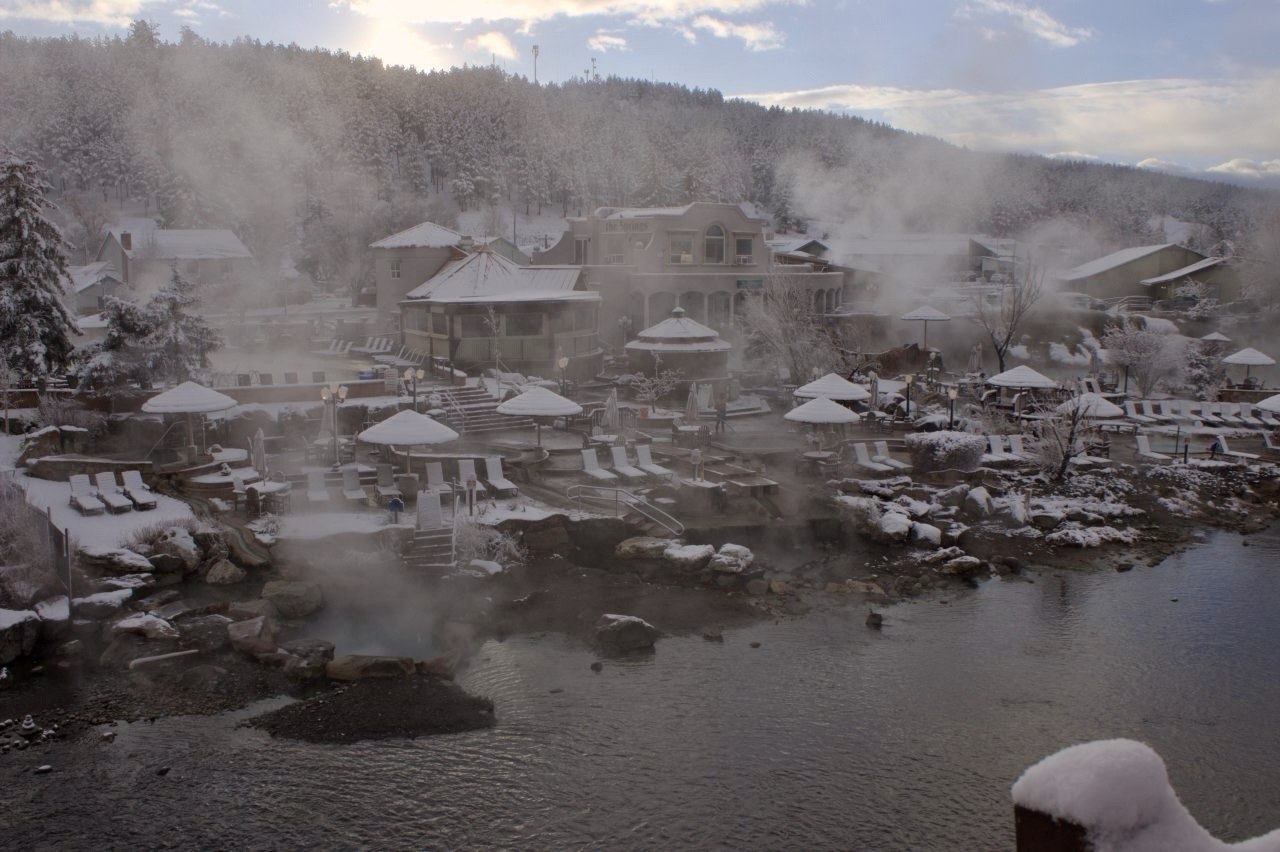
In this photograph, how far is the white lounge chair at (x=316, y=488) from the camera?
1917cm

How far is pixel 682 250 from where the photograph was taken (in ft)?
138

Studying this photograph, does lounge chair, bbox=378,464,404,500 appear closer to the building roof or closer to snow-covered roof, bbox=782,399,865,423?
snow-covered roof, bbox=782,399,865,423

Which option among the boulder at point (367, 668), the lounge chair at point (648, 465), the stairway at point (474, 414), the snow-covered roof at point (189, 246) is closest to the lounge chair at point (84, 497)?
the boulder at point (367, 668)

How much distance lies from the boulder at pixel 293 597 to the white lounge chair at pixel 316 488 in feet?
10.3

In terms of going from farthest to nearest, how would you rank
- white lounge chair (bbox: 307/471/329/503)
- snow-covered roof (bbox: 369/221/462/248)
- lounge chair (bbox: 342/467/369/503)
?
snow-covered roof (bbox: 369/221/462/248)
lounge chair (bbox: 342/467/369/503)
white lounge chair (bbox: 307/471/329/503)

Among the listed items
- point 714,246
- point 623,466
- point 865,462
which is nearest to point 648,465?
point 623,466

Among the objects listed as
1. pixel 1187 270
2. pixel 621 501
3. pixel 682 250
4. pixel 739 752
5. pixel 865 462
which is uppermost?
pixel 682 250

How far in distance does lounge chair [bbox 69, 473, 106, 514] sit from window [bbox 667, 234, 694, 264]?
27.2m

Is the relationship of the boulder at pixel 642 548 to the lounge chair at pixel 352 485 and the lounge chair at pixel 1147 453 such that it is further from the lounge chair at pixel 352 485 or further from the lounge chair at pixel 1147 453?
the lounge chair at pixel 1147 453

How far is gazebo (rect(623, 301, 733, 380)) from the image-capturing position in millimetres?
33062

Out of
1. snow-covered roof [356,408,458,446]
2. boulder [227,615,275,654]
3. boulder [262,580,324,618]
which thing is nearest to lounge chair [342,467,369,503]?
snow-covered roof [356,408,458,446]

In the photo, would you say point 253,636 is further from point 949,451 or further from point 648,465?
point 949,451

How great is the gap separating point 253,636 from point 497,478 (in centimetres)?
708

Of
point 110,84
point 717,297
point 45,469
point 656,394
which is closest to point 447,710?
point 45,469
